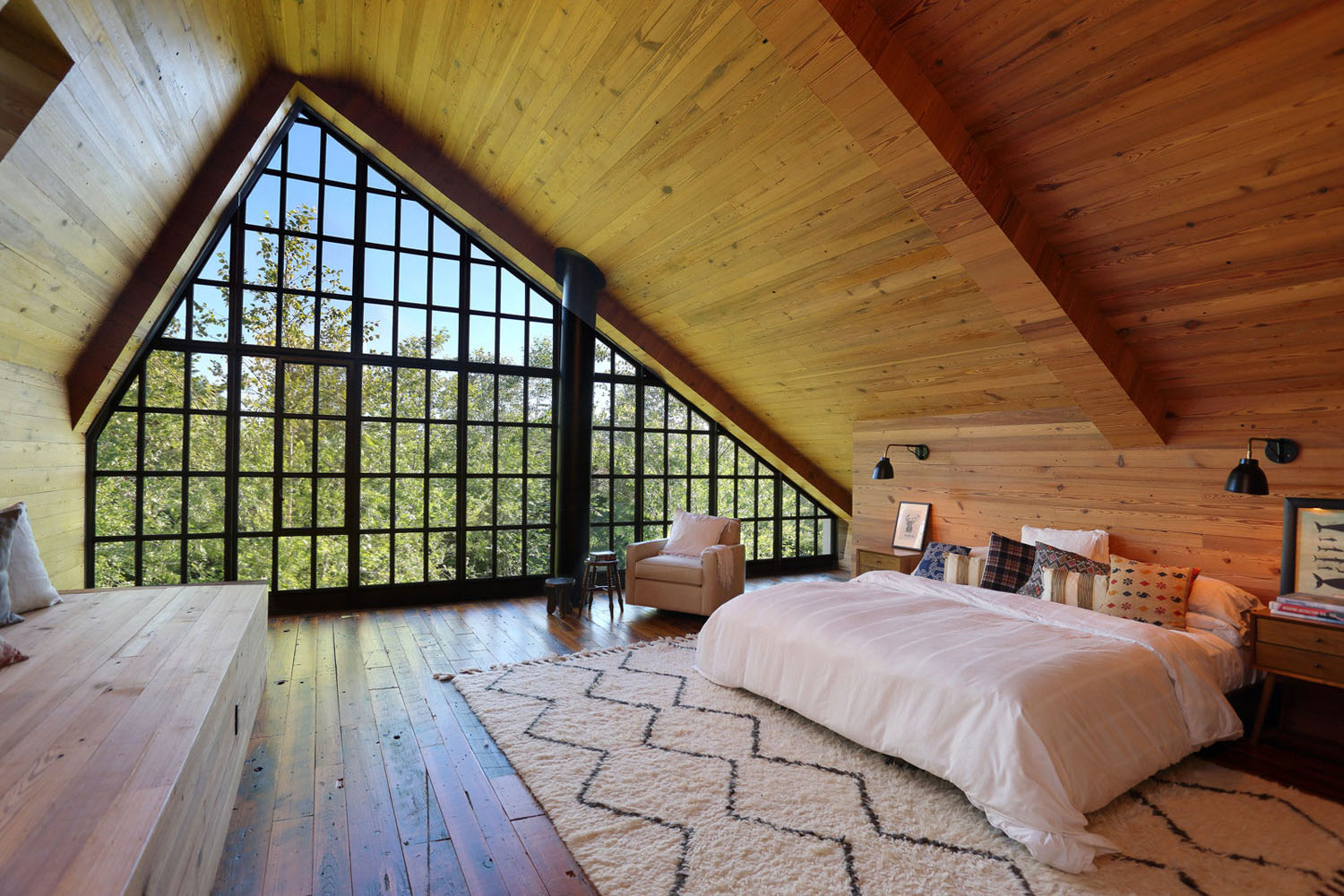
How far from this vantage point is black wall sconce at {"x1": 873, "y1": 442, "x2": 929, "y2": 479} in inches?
198

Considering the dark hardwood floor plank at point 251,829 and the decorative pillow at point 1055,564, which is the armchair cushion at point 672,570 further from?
the dark hardwood floor plank at point 251,829

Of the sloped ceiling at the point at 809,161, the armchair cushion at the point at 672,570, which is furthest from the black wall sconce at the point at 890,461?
the armchair cushion at the point at 672,570

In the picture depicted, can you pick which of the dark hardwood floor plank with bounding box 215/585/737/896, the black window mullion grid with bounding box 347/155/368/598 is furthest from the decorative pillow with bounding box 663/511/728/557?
the black window mullion grid with bounding box 347/155/368/598

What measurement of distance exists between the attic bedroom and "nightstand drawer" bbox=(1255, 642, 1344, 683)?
0.09 feet

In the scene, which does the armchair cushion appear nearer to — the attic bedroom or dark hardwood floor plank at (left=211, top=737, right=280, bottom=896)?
the attic bedroom

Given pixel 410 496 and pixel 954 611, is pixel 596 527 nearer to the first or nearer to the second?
pixel 410 496

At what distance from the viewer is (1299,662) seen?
8.97 ft

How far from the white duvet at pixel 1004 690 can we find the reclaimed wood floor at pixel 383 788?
124 cm

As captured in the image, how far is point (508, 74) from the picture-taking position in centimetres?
365

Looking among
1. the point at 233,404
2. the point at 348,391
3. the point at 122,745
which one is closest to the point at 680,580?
the point at 348,391

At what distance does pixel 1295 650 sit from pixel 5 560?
16.6 ft

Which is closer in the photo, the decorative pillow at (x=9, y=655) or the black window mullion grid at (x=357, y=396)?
the decorative pillow at (x=9, y=655)

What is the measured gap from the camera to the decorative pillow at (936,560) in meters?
4.23

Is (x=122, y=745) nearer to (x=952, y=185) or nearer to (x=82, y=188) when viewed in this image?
(x=82, y=188)
